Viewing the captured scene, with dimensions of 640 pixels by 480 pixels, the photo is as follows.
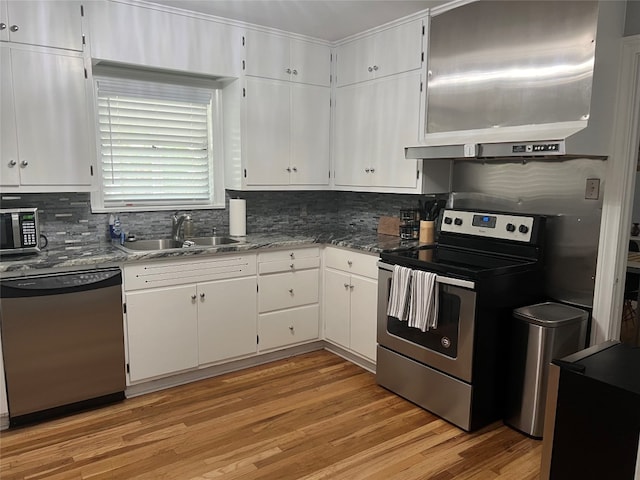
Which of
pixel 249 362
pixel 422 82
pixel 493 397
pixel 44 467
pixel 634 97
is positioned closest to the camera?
pixel 44 467

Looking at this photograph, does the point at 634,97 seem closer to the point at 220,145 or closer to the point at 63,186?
the point at 220,145

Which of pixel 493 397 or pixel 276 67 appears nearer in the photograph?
pixel 493 397

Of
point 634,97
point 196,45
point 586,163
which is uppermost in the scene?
point 196,45

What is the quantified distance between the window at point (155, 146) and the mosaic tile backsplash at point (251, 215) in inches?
3.6

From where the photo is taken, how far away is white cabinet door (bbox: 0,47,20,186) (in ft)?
8.45

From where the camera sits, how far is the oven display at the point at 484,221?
2.98m

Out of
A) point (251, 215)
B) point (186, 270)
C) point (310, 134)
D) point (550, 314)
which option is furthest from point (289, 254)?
point (550, 314)

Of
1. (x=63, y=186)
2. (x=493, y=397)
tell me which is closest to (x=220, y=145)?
(x=63, y=186)

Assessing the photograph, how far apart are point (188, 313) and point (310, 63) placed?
2.18 meters

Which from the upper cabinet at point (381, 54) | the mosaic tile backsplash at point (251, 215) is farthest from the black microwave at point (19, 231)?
the upper cabinet at point (381, 54)

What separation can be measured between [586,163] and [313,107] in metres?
2.06

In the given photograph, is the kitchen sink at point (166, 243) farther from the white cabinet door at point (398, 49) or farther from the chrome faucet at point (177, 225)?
the white cabinet door at point (398, 49)

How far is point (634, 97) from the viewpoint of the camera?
2.50 m

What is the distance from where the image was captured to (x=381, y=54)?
3.49m
